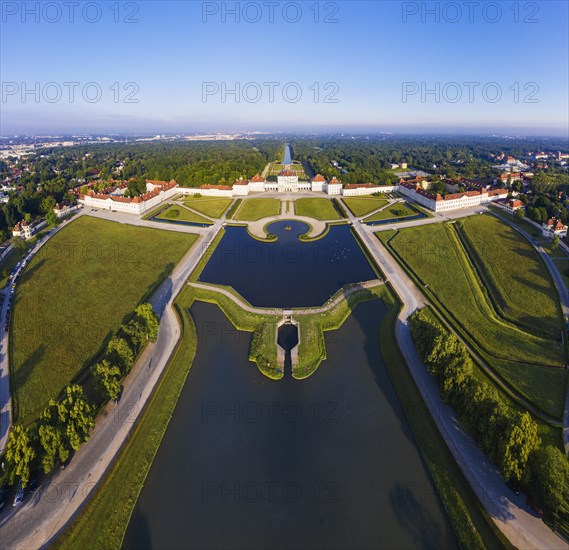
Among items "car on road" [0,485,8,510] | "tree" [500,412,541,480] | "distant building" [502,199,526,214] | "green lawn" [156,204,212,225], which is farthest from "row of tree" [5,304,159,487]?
"distant building" [502,199,526,214]

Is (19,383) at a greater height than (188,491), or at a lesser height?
greater

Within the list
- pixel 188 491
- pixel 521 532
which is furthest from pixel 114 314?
pixel 521 532

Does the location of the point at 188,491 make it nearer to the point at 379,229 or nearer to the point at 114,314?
the point at 114,314

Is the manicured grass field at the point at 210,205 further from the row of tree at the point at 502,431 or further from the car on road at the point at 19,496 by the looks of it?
the car on road at the point at 19,496

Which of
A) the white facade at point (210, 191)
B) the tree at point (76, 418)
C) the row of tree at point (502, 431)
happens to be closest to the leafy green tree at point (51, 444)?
the tree at point (76, 418)

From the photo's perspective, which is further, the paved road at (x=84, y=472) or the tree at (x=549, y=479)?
the paved road at (x=84, y=472)

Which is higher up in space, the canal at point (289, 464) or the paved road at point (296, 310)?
the paved road at point (296, 310)
